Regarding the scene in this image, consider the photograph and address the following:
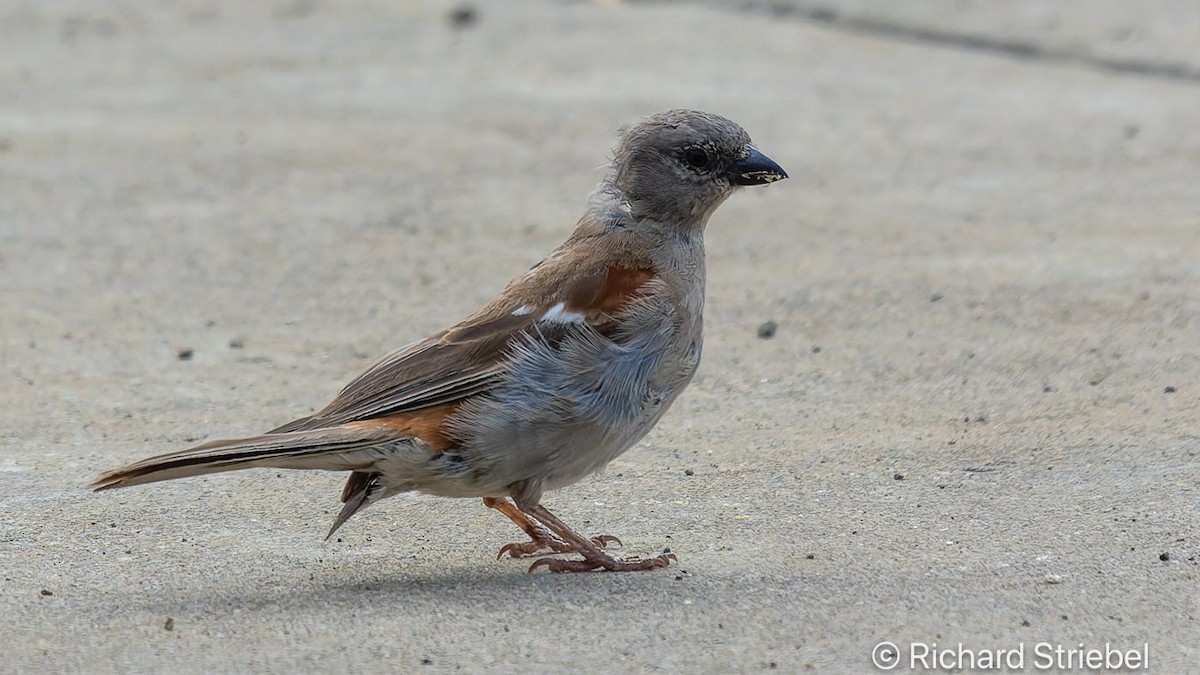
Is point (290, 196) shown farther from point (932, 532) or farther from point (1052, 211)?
point (932, 532)

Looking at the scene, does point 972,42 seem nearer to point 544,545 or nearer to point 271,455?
point 544,545

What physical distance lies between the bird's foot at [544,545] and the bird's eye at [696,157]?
112cm

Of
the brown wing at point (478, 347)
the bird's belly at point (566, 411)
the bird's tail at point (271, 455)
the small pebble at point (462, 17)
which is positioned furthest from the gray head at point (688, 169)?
the small pebble at point (462, 17)

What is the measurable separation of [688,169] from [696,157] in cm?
4

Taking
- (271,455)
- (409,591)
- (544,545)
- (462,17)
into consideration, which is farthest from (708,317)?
(462,17)

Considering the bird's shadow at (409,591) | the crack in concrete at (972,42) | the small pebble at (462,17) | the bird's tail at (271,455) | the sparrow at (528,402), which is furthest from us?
the small pebble at (462,17)

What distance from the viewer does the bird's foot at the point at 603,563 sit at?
458 centimetres

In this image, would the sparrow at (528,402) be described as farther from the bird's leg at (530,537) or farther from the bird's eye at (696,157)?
the bird's eye at (696,157)

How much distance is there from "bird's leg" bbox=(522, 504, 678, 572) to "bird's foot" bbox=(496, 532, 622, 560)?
79 mm

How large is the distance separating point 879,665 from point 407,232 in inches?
187

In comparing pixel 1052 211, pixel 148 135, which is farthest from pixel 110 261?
pixel 1052 211

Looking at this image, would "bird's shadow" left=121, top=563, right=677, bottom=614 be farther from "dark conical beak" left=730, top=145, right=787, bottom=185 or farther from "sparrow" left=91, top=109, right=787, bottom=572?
"dark conical beak" left=730, top=145, right=787, bottom=185

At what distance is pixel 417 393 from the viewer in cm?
457

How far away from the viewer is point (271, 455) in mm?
4305
